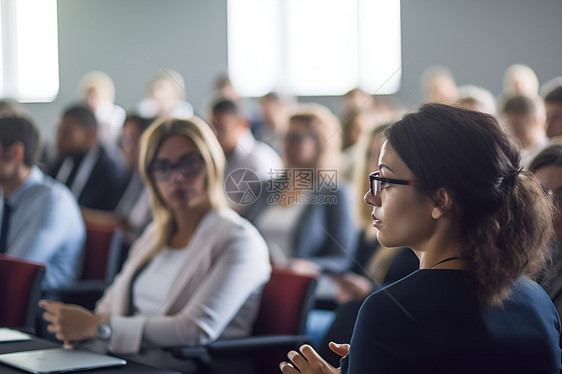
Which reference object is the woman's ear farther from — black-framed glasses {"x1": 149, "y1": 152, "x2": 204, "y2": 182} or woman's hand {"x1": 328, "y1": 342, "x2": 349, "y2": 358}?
black-framed glasses {"x1": 149, "y1": 152, "x2": 204, "y2": 182}

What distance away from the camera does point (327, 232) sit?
311 centimetres

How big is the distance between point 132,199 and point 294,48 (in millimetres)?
3930

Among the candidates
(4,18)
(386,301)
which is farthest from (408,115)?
(4,18)

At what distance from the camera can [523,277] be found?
1.16 m

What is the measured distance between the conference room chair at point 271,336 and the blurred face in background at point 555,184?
2.21 ft

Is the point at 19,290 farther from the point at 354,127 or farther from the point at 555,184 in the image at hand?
the point at 354,127

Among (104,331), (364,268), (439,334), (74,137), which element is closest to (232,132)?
(74,137)

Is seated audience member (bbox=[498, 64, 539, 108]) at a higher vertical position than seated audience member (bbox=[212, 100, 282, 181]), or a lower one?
higher

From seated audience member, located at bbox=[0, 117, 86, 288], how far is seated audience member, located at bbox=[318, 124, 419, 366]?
1090 millimetres

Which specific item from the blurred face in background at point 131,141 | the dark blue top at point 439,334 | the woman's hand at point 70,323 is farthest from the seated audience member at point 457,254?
the blurred face in background at point 131,141

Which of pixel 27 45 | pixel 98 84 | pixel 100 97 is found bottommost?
pixel 100 97

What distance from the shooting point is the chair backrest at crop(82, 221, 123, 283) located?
2.95 meters

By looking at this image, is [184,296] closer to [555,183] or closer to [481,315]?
[555,183]

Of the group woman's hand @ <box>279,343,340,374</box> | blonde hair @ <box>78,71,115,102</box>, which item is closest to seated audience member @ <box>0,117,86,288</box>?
woman's hand @ <box>279,343,340,374</box>
